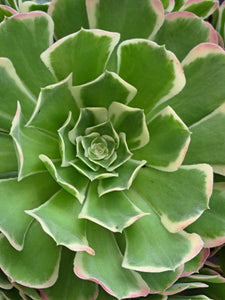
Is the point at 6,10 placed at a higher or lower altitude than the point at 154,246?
higher

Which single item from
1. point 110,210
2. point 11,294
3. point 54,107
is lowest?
point 11,294

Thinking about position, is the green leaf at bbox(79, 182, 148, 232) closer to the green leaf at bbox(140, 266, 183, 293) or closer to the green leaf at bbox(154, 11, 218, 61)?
the green leaf at bbox(140, 266, 183, 293)

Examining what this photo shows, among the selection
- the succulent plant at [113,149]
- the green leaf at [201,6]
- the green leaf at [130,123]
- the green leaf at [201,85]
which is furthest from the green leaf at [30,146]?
the green leaf at [201,6]

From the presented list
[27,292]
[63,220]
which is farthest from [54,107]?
[27,292]

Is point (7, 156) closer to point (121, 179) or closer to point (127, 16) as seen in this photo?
point (121, 179)

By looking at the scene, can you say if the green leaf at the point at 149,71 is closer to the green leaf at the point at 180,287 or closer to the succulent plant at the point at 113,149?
the succulent plant at the point at 113,149

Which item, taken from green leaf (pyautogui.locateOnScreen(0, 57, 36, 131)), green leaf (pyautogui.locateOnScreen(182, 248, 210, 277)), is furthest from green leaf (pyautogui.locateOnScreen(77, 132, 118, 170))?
green leaf (pyautogui.locateOnScreen(182, 248, 210, 277))

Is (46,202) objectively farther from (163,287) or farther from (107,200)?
(163,287)
